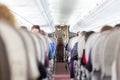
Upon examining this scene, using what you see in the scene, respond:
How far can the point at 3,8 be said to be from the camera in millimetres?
1575

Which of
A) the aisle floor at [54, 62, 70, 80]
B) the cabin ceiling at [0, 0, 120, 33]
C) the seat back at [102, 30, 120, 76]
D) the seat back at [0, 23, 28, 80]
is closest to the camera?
the seat back at [0, 23, 28, 80]

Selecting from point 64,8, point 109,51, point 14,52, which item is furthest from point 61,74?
point 14,52

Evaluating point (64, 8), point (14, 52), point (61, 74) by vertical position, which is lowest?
point (61, 74)

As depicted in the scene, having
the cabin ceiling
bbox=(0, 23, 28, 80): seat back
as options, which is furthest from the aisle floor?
bbox=(0, 23, 28, 80): seat back

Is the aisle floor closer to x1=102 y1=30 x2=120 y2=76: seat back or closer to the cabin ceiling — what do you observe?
the cabin ceiling

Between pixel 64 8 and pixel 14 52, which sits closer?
pixel 14 52

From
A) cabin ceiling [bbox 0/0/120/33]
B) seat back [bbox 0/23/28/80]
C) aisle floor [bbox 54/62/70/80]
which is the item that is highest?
cabin ceiling [bbox 0/0/120/33]

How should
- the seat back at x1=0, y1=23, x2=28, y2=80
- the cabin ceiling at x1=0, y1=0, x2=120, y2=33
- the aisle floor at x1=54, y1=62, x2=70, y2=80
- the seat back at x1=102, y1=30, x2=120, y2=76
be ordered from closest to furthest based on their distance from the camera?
the seat back at x1=0, y1=23, x2=28, y2=80 → the seat back at x1=102, y1=30, x2=120, y2=76 → the cabin ceiling at x1=0, y1=0, x2=120, y2=33 → the aisle floor at x1=54, y1=62, x2=70, y2=80

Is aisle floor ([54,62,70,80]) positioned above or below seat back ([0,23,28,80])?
below

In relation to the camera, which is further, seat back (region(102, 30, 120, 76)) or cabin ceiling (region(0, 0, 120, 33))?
cabin ceiling (region(0, 0, 120, 33))

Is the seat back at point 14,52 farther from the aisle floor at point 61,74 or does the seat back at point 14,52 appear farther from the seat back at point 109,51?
the aisle floor at point 61,74

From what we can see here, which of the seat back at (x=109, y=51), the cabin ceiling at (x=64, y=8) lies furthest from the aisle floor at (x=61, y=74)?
the seat back at (x=109, y=51)

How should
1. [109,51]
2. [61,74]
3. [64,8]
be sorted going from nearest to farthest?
[109,51], [64,8], [61,74]

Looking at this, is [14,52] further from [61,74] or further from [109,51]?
[61,74]
